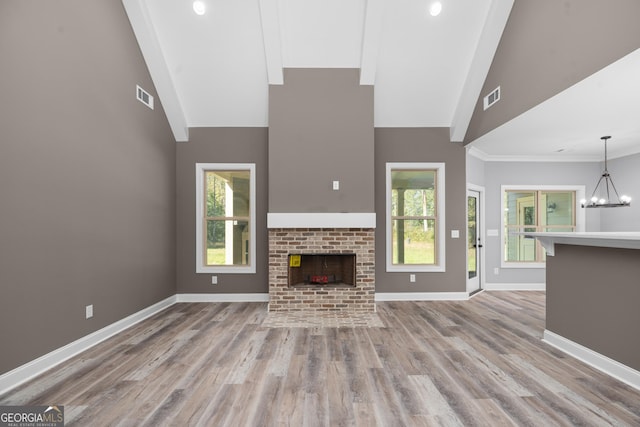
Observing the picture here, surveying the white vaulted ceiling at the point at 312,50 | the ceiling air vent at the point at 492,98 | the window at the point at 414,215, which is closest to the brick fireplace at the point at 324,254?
the window at the point at 414,215

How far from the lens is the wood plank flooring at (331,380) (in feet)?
6.67

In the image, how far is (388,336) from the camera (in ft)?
11.4

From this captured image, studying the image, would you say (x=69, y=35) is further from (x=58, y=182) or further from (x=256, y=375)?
(x=256, y=375)

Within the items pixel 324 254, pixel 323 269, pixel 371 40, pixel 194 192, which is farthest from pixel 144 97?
pixel 323 269

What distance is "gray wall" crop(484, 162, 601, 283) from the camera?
589cm

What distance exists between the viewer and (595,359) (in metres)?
2.71

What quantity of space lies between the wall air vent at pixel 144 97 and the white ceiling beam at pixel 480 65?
4632 millimetres

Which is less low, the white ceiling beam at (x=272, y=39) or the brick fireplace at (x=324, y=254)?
the white ceiling beam at (x=272, y=39)

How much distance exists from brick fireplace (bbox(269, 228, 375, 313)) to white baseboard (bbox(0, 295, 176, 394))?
1.78 meters

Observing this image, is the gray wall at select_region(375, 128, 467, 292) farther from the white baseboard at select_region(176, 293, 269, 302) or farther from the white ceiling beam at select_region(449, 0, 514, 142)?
the white baseboard at select_region(176, 293, 269, 302)

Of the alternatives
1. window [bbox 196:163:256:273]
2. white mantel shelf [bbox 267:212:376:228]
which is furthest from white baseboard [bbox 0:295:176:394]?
white mantel shelf [bbox 267:212:376:228]

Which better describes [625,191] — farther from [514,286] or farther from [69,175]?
[69,175]

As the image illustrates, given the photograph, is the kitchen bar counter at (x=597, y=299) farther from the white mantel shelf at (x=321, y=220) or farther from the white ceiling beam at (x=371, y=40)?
the white ceiling beam at (x=371, y=40)

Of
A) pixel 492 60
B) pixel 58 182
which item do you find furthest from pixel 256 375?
pixel 492 60
